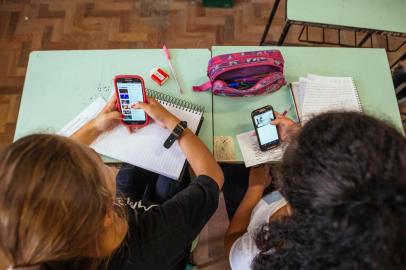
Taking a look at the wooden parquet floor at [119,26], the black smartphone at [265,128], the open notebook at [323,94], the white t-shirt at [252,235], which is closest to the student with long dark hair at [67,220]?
the white t-shirt at [252,235]

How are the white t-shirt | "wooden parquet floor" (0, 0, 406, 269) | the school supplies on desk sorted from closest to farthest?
the white t-shirt → the school supplies on desk → "wooden parquet floor" (0, 0, 406, 269)

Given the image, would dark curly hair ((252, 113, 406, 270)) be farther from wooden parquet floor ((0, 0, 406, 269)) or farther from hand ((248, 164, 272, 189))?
wooden parquet floor ((0, 0, 406, 269))

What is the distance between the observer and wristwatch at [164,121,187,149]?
1134 mm

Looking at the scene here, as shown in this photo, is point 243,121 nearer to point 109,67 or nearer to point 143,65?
point 143,65

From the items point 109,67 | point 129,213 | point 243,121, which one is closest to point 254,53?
point 243,121

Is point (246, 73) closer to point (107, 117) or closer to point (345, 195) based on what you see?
point (107, 117)

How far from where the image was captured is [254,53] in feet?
4.04

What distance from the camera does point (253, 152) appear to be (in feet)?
3.87

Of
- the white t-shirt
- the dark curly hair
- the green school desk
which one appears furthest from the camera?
the green school desk

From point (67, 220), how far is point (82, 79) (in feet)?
2.65

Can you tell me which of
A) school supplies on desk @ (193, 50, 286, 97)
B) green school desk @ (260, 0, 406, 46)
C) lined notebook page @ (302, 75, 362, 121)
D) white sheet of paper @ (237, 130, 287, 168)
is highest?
green school desk @ (260, 0, 406, 46)

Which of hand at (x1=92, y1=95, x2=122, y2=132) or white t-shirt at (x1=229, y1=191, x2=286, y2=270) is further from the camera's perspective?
hand at (x1=92, y1=95, x2=122, y2=132)

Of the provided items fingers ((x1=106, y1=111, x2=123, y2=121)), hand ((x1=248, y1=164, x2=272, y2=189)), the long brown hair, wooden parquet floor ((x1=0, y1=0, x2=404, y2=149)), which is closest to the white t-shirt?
hand ((x1=248, y1=164, x2=272, y2=189))

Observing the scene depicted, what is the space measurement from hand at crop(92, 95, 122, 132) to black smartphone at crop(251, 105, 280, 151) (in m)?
0.47
